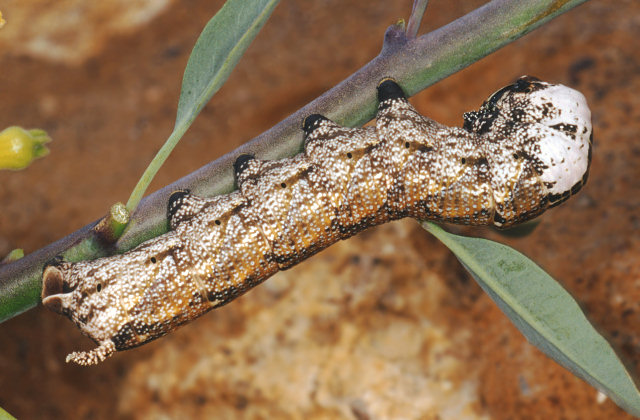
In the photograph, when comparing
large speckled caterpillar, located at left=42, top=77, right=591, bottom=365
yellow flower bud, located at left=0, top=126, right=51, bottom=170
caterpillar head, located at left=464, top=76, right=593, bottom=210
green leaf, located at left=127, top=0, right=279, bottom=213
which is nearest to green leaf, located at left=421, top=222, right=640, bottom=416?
large speckled caterpillar, located at left=42, top=77, right=591, bottom=365

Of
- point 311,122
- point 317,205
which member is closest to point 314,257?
point 317,205

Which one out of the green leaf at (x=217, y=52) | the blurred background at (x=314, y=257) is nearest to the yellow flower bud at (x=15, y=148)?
the green leaf at (x=217, y=52)

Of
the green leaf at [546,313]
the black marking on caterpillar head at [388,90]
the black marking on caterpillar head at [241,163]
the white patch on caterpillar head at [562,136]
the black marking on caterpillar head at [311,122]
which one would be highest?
the black marking on caterpillar head at [241,163]

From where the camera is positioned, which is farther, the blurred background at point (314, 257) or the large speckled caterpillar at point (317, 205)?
the blurred background at point (314, 257)

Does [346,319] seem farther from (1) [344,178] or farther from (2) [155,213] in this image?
(2) [155,213]

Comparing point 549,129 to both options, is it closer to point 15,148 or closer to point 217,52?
point 217,52

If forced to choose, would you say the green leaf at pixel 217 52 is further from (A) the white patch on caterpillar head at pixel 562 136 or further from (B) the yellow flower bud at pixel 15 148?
(A) the white patch on caterpillar head at pixel 562 136
